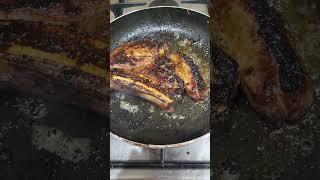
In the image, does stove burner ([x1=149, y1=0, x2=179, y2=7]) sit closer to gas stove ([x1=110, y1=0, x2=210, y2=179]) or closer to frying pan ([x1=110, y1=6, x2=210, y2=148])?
frying pan ([x1=110, y1=6, x2=210, y2=148])

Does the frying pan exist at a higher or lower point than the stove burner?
lower

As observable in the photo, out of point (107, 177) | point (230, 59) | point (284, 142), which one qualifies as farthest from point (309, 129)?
point (107, 177)

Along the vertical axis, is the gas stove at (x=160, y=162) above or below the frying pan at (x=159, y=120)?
below

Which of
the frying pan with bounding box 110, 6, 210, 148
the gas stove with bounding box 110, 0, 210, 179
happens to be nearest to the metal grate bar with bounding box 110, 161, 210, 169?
the gas stove with bounding box 110, 0, 210, 179

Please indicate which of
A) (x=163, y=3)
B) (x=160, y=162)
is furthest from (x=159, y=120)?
(x=163, y=3)

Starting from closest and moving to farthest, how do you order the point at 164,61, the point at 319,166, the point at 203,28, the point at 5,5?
the point at 319,166 → the point at 5,5 → the point at 164,61 → the point at 203,28

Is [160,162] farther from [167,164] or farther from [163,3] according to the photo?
[163,3]

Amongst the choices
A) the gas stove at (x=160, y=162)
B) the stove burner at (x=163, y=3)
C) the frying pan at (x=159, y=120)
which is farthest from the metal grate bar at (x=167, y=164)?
the stove burner at (x=163, y=3)

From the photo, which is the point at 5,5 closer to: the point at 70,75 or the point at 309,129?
the point at 70,75

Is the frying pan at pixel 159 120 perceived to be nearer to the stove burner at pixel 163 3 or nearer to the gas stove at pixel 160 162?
the gas stove at pixel 160 162

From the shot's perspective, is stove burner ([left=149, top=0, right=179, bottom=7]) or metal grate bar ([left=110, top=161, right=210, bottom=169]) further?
stove burner ([left=149, top=0, right=179, bottom=7])

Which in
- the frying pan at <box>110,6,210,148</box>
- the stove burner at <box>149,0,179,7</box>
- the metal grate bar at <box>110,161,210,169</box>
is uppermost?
the stove burner at <box>149,0,179,7</box>
